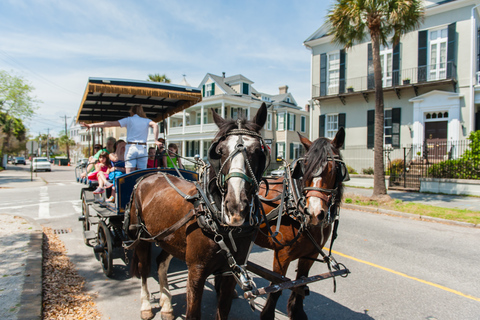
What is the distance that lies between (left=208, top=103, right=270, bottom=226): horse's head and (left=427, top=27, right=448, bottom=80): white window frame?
2053cm

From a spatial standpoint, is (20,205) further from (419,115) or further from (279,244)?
(419,115)

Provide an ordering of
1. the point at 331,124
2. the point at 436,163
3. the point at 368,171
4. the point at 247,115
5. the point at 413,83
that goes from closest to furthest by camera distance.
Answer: the point at 436,163 → the point at 413,83 → the point at 368,171 → the point at 331,124 → the point at 247,115

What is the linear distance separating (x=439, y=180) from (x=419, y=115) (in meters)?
6.28

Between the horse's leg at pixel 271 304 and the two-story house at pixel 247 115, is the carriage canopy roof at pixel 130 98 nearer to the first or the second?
the horse's leg at pixel 271 304

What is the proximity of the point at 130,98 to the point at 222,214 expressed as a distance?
17.1ft

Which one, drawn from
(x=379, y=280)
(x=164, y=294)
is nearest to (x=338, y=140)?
(x=379, y=280)

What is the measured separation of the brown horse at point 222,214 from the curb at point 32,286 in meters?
1.80

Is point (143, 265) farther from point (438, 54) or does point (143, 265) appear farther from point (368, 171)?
point (438, 54)

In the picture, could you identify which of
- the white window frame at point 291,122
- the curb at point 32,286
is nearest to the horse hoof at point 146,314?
the curb at point 32,286

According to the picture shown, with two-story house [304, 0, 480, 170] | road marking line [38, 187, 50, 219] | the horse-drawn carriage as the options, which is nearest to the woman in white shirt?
the horse-drawn carriage

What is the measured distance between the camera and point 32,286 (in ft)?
14.2

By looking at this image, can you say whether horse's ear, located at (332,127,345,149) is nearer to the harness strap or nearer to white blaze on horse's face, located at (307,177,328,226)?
Result: white blaze on horse's face, located at (307,177,328,226)

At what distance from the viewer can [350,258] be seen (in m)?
5.98

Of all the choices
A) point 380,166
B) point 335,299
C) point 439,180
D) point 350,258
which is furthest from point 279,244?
point 439,180
